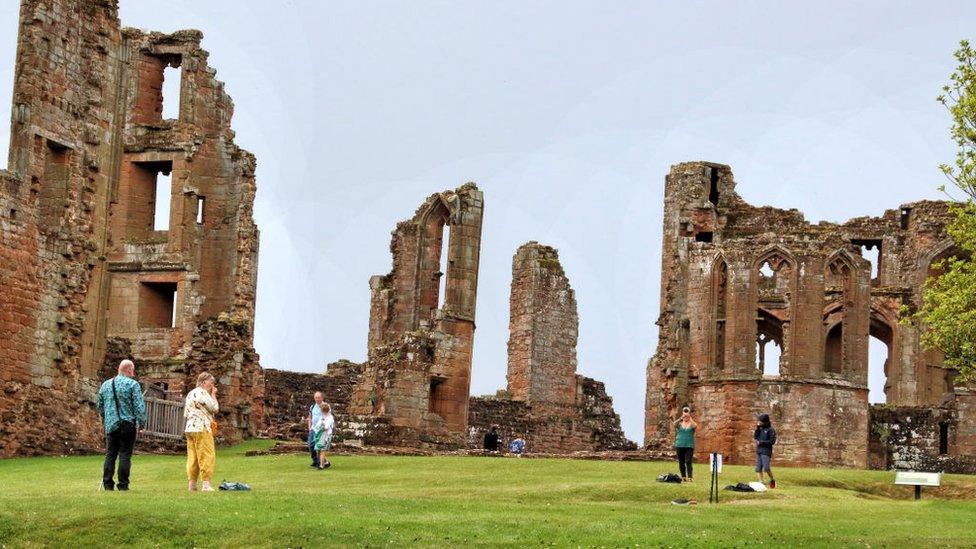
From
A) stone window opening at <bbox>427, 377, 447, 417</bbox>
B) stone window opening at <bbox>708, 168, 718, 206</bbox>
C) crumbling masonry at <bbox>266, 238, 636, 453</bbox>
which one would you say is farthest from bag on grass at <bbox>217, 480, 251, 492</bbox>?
stone window opening at <bbox>708, 168, 718, 206</bbox>

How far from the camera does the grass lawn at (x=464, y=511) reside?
2669cm

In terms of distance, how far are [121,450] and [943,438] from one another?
35.2 m

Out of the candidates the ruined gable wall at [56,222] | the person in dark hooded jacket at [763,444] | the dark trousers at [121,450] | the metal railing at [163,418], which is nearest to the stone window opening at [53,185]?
the ruined gable wall at [56,222]

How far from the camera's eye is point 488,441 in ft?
180

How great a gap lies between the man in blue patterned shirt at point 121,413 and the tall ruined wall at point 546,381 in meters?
30.6

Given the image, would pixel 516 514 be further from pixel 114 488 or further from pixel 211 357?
pixel 211 357

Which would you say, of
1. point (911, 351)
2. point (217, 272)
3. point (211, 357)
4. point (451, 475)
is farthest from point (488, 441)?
point (911, 351)

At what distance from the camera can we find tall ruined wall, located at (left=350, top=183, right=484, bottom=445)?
51156 millimetres

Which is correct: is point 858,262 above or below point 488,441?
above

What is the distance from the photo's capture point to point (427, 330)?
5306cm

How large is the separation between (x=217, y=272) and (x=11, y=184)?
55.5 feet

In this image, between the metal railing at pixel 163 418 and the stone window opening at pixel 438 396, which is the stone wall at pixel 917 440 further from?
the metal railing at pixel 163 418

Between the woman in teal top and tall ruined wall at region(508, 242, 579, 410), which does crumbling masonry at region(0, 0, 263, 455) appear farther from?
the woman in teal top

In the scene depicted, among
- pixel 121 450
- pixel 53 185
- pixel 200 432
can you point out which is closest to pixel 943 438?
pixel 53 185
